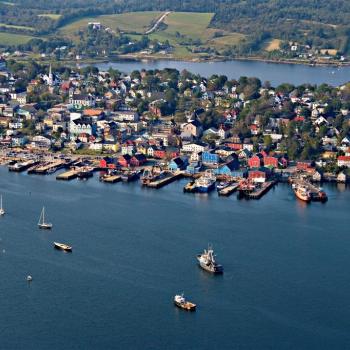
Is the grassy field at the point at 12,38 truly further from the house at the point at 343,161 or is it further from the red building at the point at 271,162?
the house at the point at 343,161

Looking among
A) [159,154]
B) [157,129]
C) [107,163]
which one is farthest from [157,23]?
[107,163]

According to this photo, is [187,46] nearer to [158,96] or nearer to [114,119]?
[158,96]

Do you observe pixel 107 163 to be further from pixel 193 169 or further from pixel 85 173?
pixel 193 169

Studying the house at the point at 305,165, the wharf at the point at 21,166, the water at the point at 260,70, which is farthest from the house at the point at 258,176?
the water at the point at 260,70

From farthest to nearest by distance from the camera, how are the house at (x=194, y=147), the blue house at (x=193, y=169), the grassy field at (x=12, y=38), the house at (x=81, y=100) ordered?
1. the grassy field at (x=12, y=38)
2. the house at (x=81, y=100)
3. the house at (x=194, y=147)
4. the blue house at (x=193, y=169)

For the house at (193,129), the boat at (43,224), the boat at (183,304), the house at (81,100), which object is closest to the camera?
the boat at (183,304)

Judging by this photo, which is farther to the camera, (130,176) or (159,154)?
(159,154)

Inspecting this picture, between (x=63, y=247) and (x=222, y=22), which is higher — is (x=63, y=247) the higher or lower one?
the higher one
